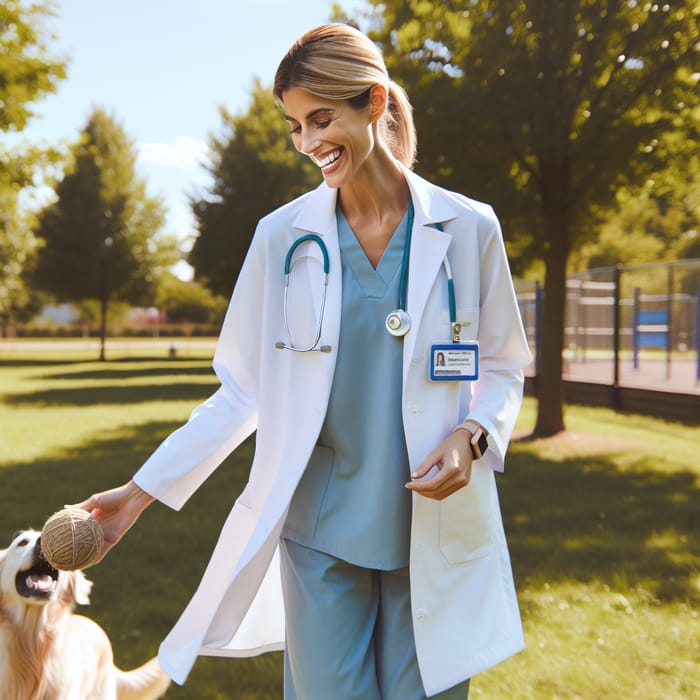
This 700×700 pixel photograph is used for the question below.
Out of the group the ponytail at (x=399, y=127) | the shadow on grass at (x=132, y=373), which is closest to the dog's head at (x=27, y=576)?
the ponytail at (x=399, y=127)

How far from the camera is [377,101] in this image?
2.32 meters

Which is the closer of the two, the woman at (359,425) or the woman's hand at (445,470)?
the woman's hand at (445,470)

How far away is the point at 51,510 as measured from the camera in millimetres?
7984

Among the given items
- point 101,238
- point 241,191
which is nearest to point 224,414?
point 241,191

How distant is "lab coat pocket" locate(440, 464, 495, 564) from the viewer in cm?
229

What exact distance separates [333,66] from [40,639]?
241 cm

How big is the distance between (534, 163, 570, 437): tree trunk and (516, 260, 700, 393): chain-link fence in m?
4.83

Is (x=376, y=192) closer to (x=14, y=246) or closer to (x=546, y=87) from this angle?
(x=546, y=87)

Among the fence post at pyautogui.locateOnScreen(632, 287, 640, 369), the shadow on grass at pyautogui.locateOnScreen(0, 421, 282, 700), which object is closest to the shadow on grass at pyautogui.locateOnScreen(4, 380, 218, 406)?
the shadow on grass at pyautogui.locateOnScreen(0, 421, 282, 700)

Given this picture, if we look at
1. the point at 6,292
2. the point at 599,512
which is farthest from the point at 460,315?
the point at 6,292

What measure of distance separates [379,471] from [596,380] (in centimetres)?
1681

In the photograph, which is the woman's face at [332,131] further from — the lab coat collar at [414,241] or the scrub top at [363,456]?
the scrub top at [363,456]

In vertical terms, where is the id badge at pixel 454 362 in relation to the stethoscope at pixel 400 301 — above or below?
below

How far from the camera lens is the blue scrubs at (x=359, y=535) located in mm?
2229
